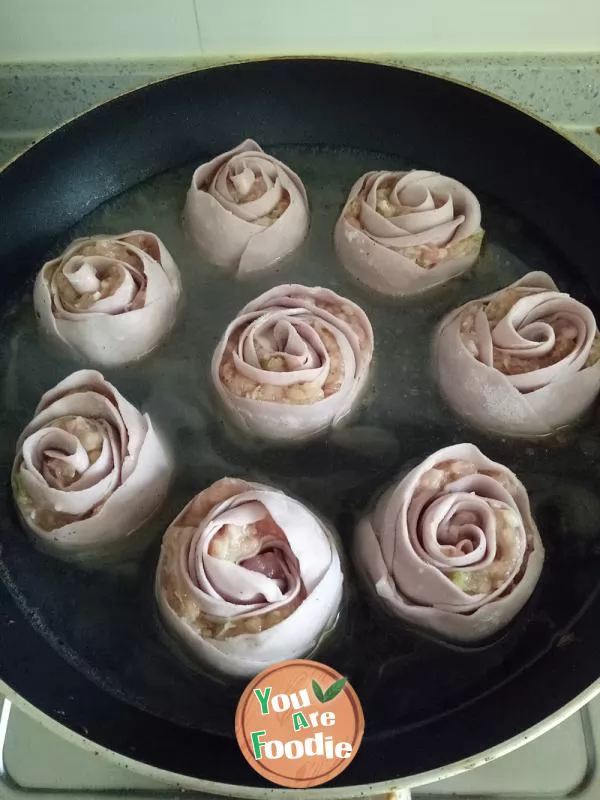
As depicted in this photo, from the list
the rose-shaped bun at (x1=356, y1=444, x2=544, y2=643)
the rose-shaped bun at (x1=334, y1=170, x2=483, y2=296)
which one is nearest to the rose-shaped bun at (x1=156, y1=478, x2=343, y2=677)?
the rose-shaped bun at (x1=356, y1=444, x2=544, y2=643)

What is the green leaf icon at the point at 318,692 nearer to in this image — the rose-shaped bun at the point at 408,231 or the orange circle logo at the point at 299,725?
the orange circle logo at the point at 299,725

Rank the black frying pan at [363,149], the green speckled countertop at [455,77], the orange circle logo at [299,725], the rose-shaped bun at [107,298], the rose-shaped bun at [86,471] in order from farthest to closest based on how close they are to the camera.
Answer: the green speckled countertop at [455,77]
the rose-shaped bun at [107,298]
the rose-shaped bun at [86,471]
the black frying pan at [363,149]
the orange circle logo at [299,725]

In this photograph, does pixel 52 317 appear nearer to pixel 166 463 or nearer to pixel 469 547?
pixel 166 463

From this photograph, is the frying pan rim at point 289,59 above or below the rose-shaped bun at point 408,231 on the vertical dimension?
above

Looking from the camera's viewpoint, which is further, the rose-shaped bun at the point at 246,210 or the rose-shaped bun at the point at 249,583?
the rose-shaped bun at the point at 246,210

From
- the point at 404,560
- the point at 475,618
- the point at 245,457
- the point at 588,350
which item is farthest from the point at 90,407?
the point at 588,350

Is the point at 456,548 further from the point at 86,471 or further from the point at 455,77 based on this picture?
the point at 455,77

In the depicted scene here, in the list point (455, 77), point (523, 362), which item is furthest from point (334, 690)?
point (455, 77)

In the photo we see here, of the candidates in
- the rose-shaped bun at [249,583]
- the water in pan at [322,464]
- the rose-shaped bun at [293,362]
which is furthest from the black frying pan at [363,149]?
the rose-shaped bun at [293,362]
